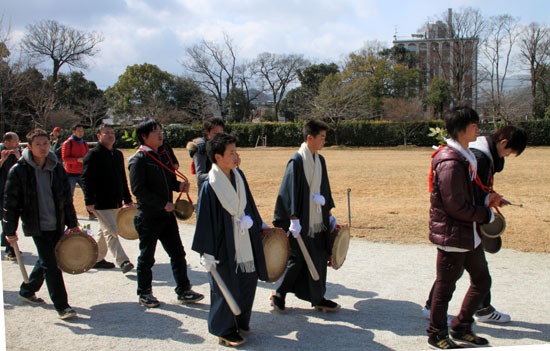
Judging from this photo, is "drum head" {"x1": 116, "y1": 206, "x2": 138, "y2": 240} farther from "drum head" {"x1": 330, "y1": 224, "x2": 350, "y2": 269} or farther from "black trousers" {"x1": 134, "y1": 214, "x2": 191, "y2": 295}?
"drum head" {"x1": 330, "y1": 224, "x2": 350, "y2": 269}

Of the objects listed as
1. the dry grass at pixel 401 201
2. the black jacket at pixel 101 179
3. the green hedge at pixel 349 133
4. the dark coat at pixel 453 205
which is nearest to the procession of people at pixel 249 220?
the dark coat at pixel 453 205

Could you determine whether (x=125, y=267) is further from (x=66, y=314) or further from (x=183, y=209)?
(x=66, y=314)

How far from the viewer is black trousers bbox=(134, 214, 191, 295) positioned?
4.63 m

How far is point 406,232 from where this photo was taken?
766 centimetres

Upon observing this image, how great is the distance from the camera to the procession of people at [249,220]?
3545 millimetres

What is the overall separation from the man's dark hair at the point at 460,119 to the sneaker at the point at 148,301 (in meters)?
3.24

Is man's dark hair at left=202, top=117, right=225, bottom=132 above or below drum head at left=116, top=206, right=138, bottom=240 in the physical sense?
above

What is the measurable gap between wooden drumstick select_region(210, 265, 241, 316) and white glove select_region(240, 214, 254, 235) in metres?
0.37

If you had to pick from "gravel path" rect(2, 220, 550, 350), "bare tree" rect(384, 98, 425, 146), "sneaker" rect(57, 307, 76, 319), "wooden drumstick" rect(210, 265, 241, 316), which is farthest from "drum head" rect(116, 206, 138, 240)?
"bare tree" rect(384, 98, 425, 146)

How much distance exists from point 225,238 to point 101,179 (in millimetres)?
2903

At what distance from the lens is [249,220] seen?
3672 millimetres

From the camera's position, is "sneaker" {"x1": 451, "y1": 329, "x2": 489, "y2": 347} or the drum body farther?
the drum body

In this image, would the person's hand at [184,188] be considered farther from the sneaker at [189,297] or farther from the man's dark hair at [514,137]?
the man's dark hair at [514,137]

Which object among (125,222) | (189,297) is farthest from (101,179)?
(189,297)
